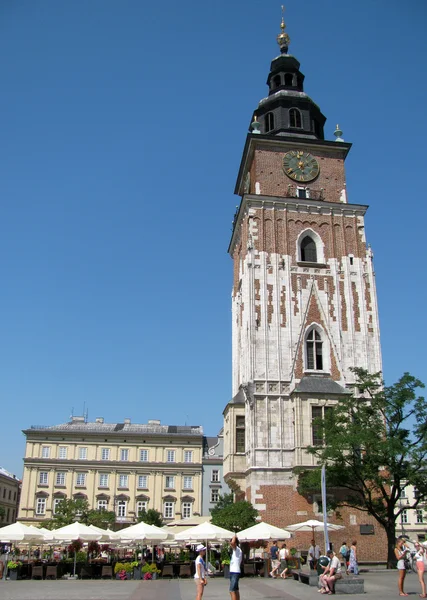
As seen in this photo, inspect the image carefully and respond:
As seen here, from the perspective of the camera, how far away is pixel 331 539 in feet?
108

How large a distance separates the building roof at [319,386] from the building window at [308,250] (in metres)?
8.53

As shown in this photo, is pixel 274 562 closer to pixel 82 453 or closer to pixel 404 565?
pixel 404 565

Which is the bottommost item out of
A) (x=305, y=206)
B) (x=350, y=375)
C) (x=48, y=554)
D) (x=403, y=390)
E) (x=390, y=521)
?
(x=48, y=554)

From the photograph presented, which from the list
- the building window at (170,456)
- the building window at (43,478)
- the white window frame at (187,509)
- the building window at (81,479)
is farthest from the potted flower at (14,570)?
the building window at (170,456)

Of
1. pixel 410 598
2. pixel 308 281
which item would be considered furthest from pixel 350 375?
pixel 410 598

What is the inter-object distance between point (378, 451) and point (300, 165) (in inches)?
889

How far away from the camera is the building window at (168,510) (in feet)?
248

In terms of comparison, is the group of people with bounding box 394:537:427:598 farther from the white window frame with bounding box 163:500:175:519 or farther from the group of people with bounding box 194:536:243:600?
the white window frame with bounding box 163:500:175:519

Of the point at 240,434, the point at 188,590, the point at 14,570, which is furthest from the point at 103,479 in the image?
the point at 188,590

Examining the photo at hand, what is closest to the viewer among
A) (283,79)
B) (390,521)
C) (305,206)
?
(390,521)

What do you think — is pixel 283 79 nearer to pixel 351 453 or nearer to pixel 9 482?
pixel 351 453

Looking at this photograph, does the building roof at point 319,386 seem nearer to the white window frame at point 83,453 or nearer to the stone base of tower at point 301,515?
the stone base of tower at point 301,515

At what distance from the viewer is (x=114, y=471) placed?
254 ft

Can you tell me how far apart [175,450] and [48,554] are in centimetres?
4226
